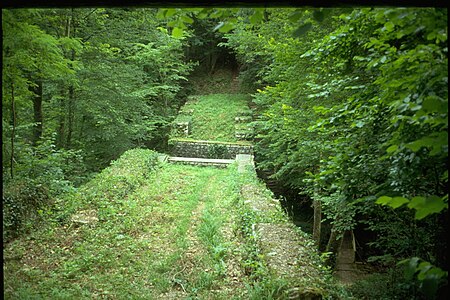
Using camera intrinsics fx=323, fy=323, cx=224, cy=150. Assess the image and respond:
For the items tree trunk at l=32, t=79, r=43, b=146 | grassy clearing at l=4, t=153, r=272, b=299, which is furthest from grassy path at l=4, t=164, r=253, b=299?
tree trunk at l=32, t=79, r=43, b=146

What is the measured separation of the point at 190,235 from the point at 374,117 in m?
4.64

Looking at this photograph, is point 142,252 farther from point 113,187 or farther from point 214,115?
point 214,115

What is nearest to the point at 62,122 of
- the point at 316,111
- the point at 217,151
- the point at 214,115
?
the point at 217,151

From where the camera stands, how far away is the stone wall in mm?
14664

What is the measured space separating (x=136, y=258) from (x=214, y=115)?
13.3 meters

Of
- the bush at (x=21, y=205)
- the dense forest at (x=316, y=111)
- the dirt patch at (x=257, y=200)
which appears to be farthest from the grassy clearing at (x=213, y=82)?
the bush at (x=21, y=205)

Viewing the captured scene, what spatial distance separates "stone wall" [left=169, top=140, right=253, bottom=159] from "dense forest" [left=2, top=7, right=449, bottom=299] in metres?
1.04

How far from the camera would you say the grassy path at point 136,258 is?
435 centimetres

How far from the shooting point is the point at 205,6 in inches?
74.4

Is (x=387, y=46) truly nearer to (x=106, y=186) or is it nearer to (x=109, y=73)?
(x=106, y=186)

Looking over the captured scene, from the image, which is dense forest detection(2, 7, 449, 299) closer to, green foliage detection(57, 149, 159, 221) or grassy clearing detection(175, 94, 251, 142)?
green foliage detection(57, 149, 159, 221)

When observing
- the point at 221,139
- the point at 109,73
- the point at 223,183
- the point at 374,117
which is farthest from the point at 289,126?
the point at 221,139

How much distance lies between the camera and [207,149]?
48.7 ft

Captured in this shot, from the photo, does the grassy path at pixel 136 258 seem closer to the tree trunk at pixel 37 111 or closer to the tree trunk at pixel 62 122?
the tree trunk at pixel 37 111
